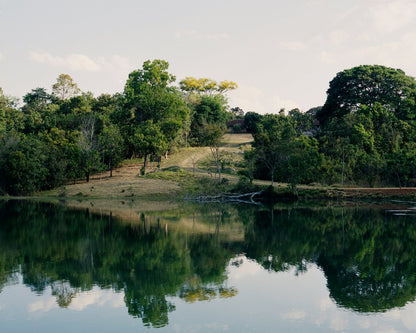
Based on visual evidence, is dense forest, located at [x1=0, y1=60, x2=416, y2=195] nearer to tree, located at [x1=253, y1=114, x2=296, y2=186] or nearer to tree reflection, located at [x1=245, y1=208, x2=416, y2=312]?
tree, located at [x1=253, y1=114, x2=296, y2=186]

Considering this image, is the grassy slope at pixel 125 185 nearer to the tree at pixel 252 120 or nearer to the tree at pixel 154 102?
the tree at pixel 154 102

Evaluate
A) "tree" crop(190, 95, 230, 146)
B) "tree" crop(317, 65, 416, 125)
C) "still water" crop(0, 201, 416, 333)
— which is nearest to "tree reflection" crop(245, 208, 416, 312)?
"still water" crop(0, 201, 416, 333)

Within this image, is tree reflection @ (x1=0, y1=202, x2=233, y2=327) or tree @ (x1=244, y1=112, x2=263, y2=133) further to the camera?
tree @ (x1=244, y1=112, x2=263, y2=133)

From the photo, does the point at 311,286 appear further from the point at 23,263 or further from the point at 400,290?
the point at 23,263

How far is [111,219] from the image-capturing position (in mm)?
33031

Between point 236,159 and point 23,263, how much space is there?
170 feet

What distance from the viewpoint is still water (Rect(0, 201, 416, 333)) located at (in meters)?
12.4

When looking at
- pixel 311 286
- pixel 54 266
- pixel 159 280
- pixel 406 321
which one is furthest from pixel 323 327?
pixel 54 266

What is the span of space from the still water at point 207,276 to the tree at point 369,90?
46.2m

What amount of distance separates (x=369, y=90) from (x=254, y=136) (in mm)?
24836

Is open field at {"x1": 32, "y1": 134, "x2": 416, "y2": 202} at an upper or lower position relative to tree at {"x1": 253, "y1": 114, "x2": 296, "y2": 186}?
lower

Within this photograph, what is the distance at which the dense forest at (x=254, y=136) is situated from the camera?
53750 mm

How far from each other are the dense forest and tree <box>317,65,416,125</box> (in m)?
0.16

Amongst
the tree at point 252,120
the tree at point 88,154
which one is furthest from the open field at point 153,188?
the tree at point 252,120
